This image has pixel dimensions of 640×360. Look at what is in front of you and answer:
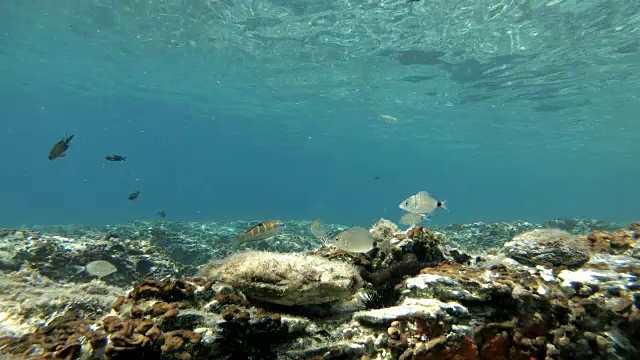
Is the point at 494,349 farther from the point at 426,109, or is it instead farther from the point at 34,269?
the point at 426,109

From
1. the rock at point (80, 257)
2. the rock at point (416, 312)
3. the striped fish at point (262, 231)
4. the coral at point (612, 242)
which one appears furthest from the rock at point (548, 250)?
the rock at point (80, 257)

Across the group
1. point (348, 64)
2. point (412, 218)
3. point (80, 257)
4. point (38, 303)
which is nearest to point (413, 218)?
point (412, 218)

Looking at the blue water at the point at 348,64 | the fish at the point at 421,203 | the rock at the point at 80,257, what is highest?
the blue water at the point at 348,64

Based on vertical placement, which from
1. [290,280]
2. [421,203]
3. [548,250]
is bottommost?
[548,250]

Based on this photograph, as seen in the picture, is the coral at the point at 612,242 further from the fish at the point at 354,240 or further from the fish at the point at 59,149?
the fish at the point at 59,149

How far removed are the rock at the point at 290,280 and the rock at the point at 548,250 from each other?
266 cm

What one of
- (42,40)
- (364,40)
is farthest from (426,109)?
(42,40)

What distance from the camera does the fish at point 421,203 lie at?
5.52 m

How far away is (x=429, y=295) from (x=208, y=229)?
46.0 ft

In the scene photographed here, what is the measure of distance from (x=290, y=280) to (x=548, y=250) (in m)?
3.59

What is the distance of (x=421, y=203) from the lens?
5.52m

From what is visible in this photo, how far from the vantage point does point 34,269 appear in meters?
7.77

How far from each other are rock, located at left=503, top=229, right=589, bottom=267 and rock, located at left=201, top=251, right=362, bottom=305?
2.66m

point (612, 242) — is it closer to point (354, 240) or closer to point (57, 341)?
point (354, 240)
